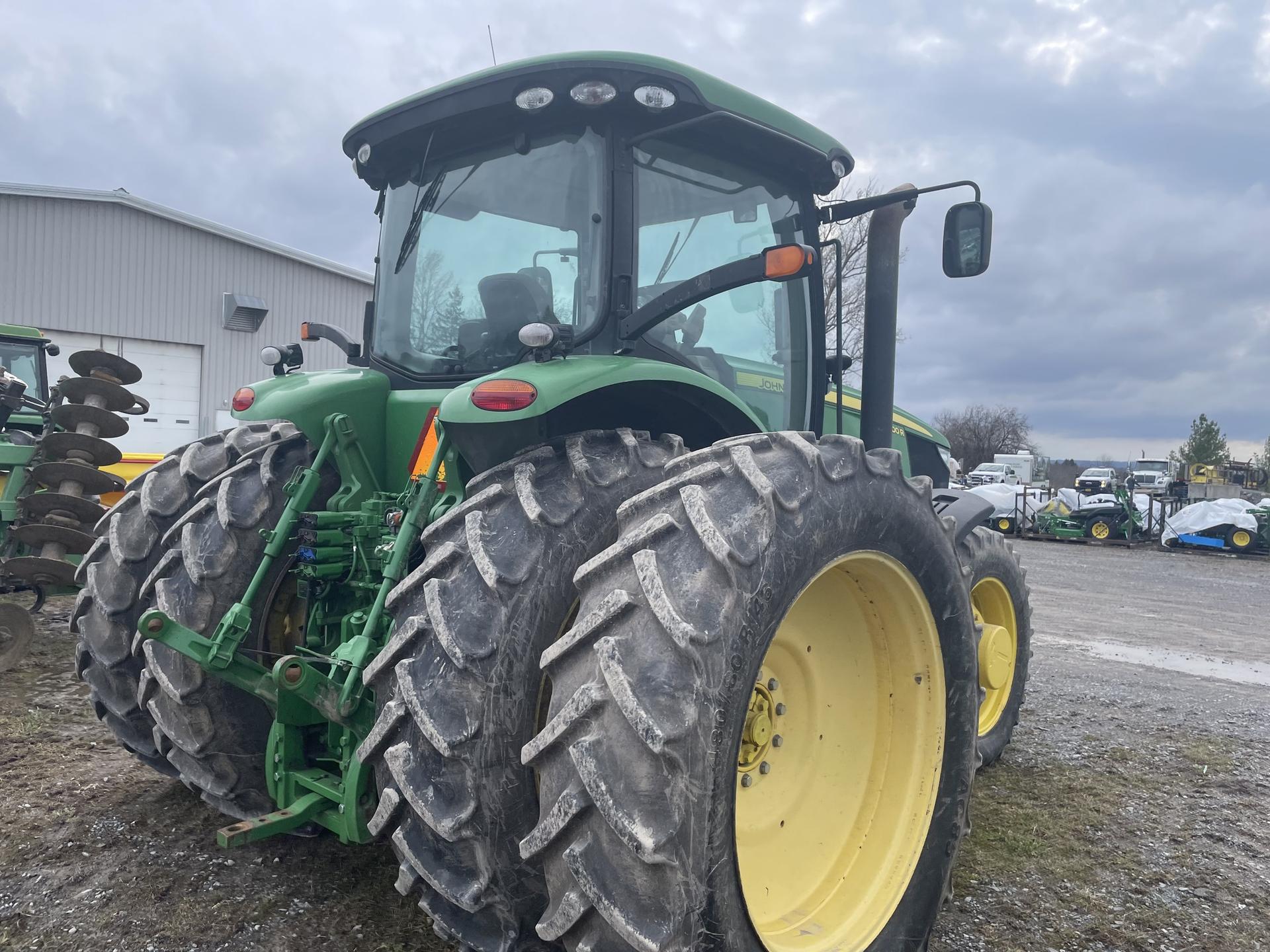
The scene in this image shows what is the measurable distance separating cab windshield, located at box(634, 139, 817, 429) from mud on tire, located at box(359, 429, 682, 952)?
1036 mm

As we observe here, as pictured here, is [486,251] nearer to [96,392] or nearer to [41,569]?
[96,392]

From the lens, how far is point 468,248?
316 centimetres

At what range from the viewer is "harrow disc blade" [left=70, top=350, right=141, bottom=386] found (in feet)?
18.2

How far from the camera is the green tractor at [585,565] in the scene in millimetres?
1844

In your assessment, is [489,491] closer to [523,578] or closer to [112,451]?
[523,578]

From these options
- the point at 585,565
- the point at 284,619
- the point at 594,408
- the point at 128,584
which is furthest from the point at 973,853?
the point at 128,584

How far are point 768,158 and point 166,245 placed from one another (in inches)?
752

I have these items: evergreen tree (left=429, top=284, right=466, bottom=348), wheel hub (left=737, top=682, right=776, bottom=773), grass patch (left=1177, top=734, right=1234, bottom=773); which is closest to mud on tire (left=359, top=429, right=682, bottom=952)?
wheel hub (left=737, top=682, right=776, bottom=773)

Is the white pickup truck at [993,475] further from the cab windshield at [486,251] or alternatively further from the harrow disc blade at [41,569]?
the cab windshield at [486,251]

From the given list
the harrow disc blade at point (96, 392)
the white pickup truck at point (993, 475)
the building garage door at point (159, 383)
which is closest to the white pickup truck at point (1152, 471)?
the white pickup truck at point (993, 475)

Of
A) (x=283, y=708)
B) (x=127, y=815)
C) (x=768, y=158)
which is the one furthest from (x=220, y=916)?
(x=768, y=158)

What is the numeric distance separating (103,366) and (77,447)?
538mm

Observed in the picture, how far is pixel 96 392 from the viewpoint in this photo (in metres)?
5.77

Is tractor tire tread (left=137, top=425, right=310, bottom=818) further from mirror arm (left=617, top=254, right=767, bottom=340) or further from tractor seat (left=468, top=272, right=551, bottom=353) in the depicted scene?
mirror arm (left=617, top=254, right=767, bottom=340)
